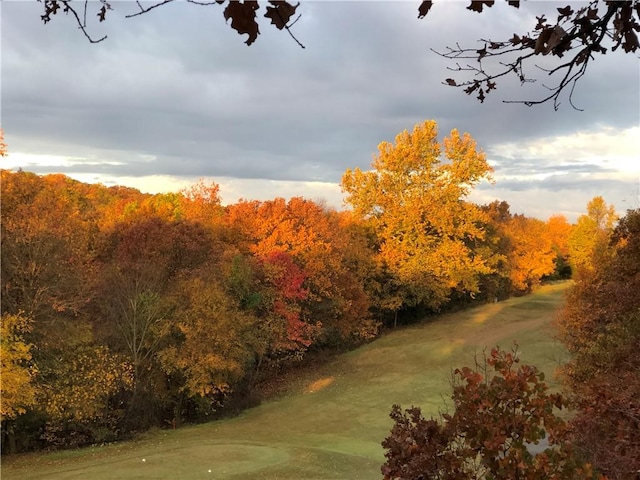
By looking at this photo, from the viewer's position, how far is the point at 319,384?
31141mm

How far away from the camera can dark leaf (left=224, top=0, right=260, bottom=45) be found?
6.70 feet

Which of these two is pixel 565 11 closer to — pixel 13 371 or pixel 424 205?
pixel 13 371

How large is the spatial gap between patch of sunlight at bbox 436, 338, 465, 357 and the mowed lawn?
0.23 ft

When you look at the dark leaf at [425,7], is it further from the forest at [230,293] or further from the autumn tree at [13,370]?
the autumn tree at [13,370]

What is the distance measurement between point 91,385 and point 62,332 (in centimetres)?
241

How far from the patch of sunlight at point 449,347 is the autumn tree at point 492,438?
3037 cm

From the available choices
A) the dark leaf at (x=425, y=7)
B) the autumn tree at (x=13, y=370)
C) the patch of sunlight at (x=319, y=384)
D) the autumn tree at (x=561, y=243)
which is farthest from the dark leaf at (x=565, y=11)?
the autumn tree at (x=561, y=243)

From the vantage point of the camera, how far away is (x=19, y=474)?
16625mm

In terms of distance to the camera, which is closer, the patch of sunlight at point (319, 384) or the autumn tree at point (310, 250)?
the patch of sunlight at point (319, 384)

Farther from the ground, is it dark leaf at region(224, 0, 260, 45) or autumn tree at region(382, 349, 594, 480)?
dark leaf at region(224, 0, 260, 45)

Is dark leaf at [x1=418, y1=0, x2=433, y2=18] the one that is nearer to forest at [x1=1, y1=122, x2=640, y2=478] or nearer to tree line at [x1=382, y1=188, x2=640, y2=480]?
tree line at [x1=382, y1=188, x2=640, y2=480]

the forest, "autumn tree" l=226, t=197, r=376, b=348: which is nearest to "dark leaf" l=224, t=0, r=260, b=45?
the forest

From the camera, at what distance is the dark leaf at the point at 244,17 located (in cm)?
204

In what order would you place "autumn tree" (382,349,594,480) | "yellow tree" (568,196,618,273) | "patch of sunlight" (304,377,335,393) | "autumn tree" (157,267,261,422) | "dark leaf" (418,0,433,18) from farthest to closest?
"yellow tree" (568,196,618,273) → "patch of sunlight" (304,377,335,393) → "autumn tree" (157,267,261,422) → "autumn tree" (382,349,594,480) → "dark leaf" (418,0,433,18)
